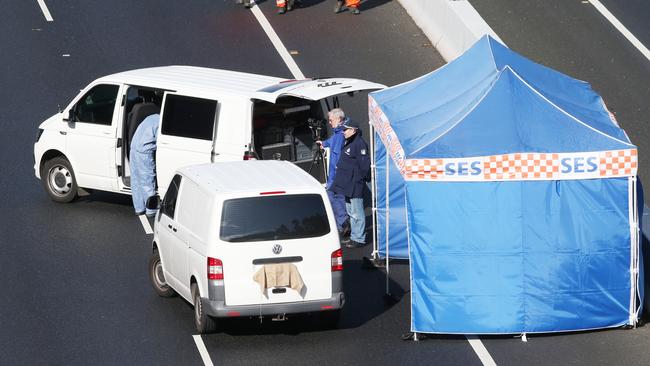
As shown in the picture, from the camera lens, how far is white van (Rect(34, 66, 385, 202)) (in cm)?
1745

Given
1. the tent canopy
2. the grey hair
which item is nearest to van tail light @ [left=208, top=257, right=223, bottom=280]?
the tent canopy

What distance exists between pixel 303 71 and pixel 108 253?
8598 millimetres

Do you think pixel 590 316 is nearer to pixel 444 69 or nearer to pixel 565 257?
pixel 565 257

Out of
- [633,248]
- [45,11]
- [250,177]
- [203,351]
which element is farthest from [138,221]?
[45,11]

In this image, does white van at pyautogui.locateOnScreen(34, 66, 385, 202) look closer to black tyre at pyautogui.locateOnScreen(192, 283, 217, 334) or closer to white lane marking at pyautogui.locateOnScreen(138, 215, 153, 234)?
white lane marking at pyautogui.locateOnScreen(138, 215, 153, 234)

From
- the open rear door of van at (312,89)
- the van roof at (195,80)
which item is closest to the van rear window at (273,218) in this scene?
the open rear door of van at (312,89)

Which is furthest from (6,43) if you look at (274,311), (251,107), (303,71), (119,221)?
(274,311)

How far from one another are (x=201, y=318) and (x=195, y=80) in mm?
5208

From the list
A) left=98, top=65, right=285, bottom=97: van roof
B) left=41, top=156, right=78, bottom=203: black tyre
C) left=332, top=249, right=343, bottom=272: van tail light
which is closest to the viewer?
left=332, top=249, right=343, bottom=272: van tail light

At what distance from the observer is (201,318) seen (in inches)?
555

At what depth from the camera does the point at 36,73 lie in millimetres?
25109

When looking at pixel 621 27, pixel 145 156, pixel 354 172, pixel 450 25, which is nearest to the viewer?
pixel 354 172

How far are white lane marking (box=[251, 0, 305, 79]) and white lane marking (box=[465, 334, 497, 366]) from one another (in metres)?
10.8

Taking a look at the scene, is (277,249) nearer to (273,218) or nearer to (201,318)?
(273,218)
